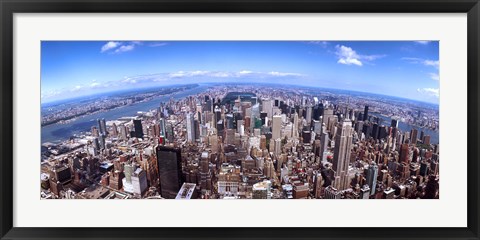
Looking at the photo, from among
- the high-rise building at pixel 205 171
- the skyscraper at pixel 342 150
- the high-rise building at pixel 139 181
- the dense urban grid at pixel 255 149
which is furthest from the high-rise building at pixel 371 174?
the high-rise building at pixel 139 181

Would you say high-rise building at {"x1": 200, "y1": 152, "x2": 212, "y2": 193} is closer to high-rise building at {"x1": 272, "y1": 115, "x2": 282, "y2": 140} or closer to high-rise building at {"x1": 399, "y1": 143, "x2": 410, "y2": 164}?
high-rise building at {"x1": 272, "y1": 115, "x2": 282, "y2": 140}

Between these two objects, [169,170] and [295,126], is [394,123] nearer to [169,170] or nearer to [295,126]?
[295,126]

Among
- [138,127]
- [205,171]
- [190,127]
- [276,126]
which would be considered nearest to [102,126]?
[138,127]

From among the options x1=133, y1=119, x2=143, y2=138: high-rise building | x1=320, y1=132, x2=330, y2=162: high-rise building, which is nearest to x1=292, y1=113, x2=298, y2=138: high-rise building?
x1=320, y1=132, x2=330, y2=162: high-rise building

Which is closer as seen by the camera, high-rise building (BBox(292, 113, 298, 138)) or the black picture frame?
the black picture frame

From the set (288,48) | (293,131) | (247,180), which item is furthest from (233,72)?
(247,180)
